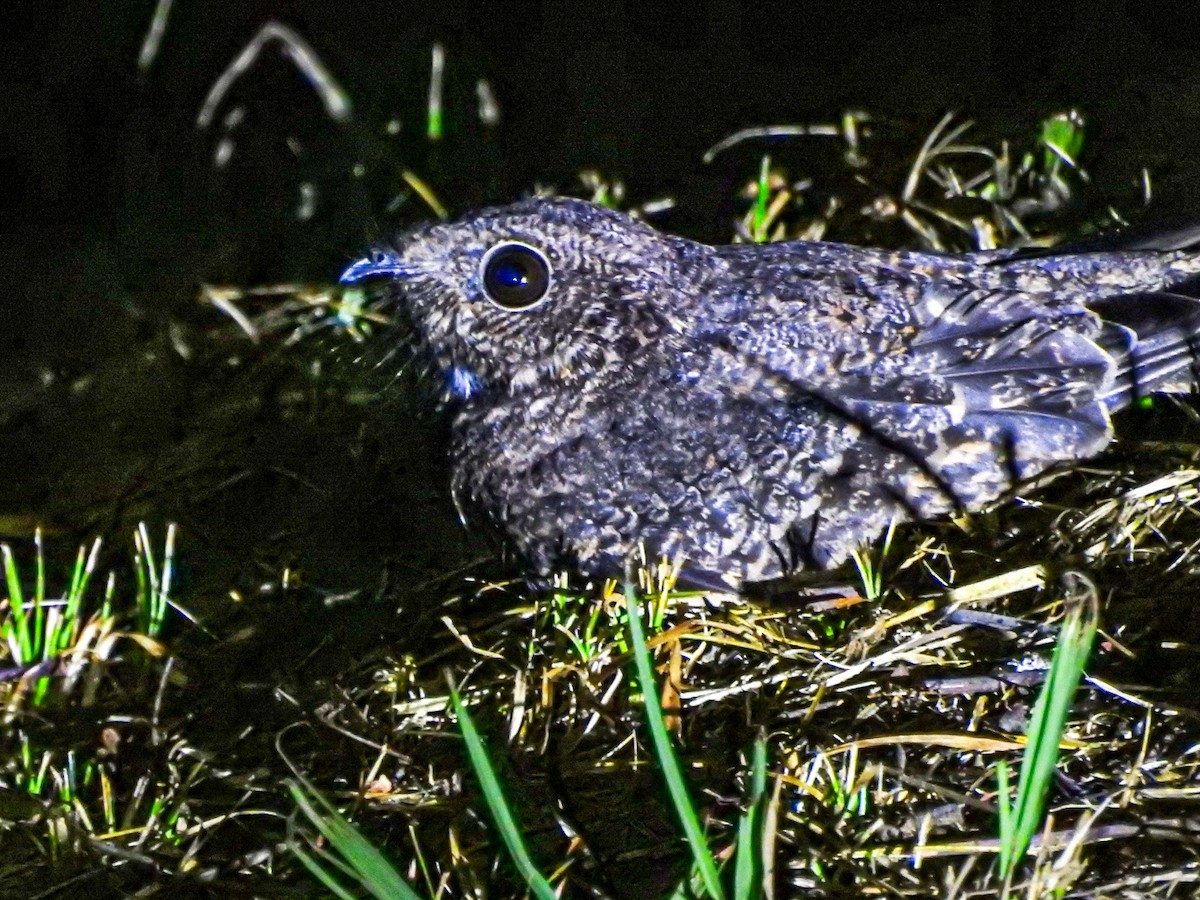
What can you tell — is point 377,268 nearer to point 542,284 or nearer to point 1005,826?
point 542,284

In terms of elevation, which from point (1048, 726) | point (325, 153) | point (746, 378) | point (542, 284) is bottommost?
point (1048, 726)

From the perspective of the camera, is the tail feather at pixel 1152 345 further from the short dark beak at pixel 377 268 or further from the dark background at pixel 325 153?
the short dark beak at pixel 377 268

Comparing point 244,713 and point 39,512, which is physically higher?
point 39,512

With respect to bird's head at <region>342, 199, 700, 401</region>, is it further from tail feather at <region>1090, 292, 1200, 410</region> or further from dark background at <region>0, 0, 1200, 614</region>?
tail feather at <region>1090, 292, 1200, 410</region>

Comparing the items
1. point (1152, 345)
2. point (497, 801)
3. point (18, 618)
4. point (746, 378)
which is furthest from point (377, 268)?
point (1152, 345)

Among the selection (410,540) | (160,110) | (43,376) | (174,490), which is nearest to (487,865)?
(410,540)

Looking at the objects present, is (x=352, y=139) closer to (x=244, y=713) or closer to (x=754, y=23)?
(x=754, y=23)

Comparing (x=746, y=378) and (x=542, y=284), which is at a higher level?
(x=542, y=284)

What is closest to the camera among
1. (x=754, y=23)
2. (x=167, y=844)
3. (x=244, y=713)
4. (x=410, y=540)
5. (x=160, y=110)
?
(x=167, y=844)
